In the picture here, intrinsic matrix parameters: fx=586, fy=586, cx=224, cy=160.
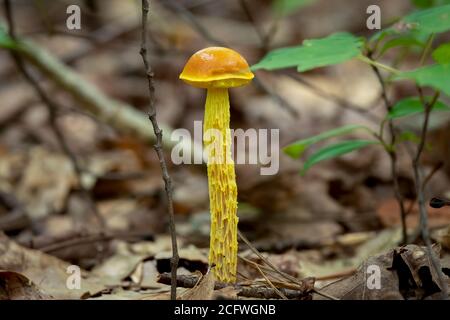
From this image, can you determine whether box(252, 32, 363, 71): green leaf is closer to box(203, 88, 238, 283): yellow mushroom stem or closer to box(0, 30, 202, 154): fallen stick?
box(203, 88, 238, 283): yellow mushroom stem

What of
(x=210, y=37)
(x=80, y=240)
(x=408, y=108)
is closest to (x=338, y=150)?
(x=408, y=108)

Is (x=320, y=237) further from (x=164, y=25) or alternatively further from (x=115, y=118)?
(x=164, y=25)

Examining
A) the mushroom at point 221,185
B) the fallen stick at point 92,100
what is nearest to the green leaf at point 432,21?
the mushroom at point 221,185

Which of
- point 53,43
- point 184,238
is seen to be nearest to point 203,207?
point 184,238

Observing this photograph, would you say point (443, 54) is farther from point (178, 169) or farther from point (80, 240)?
point (178, 169)

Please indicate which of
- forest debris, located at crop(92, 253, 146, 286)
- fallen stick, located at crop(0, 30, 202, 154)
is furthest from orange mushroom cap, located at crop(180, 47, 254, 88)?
fallen stick, located at crop(0, 30, 202, 154)

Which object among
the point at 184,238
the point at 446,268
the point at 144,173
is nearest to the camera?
the point at 446,268
